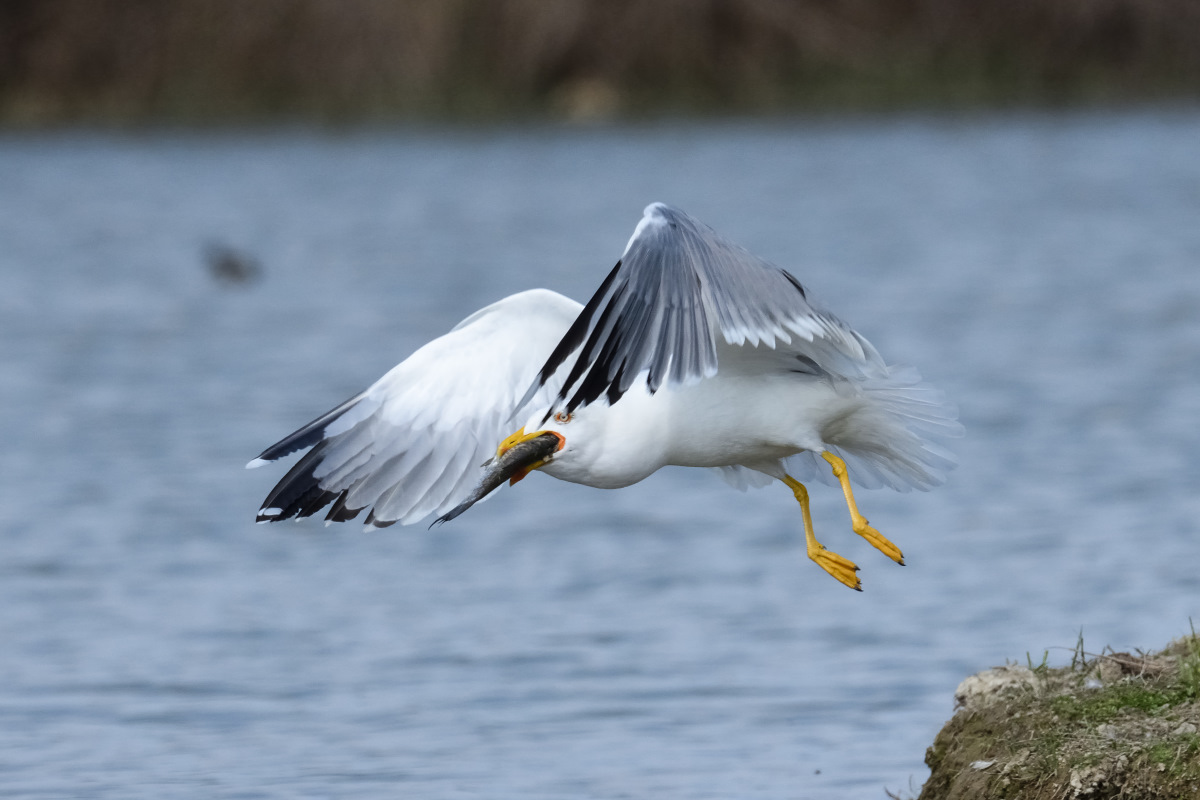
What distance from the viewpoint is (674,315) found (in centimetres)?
486

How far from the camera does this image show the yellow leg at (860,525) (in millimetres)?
5324

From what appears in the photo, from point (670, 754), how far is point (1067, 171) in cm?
2053

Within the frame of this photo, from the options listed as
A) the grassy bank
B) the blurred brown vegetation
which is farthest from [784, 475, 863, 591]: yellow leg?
the blurred brown vegetation

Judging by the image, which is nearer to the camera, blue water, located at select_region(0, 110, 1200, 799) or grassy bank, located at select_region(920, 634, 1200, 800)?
grassy bank, located at select_region(920, 634, 1200, 800)

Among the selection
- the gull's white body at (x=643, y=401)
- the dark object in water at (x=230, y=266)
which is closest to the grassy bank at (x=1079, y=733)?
the gull's white body at (x=643, y=401)

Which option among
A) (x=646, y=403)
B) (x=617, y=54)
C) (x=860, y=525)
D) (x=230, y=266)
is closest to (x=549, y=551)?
(x=860, y=525)

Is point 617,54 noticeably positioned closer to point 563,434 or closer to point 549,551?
point 549,551

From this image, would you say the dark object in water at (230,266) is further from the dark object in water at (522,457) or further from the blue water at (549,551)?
the dark object in water at (522,457)

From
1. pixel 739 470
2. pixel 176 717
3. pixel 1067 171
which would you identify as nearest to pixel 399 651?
pixel 176 717

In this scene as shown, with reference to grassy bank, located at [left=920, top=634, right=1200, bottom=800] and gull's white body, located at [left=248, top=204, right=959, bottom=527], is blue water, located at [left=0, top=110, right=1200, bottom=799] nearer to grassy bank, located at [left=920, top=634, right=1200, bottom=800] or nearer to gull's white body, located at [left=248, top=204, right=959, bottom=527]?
grassy bank, located at [left=920, top=634, right=1200, bottom=800]

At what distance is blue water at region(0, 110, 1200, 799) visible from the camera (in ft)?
22.2

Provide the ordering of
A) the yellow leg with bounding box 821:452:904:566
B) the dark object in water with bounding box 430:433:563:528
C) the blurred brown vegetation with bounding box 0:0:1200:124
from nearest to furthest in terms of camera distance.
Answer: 1. the dark object in water with bounding box 430:433:563:528
2. the yellow leg with bounding box 821:452:904:566
3. the blurred brown vegetation with bounding box 0:0:1200:124

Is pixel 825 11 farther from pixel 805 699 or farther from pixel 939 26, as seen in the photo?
pixel 805 699

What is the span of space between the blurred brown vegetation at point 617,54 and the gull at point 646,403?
84.2ft
